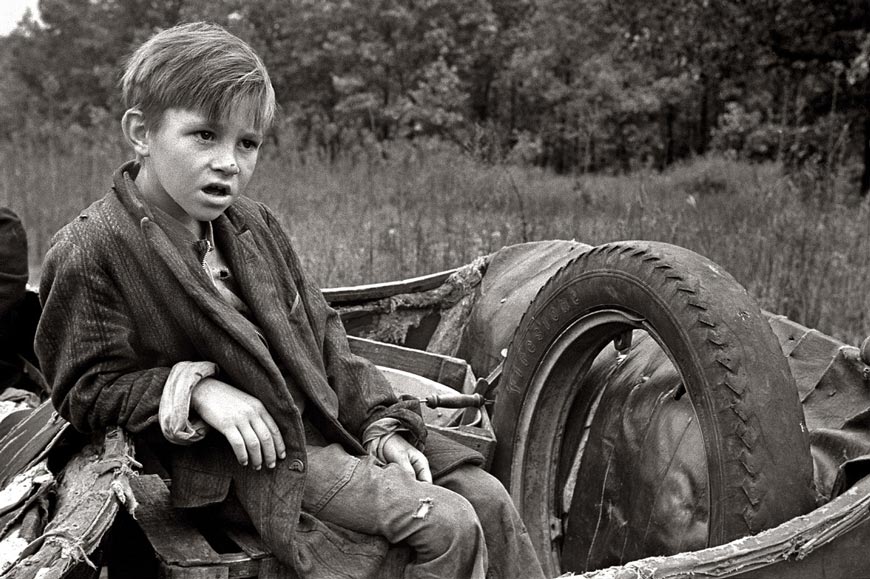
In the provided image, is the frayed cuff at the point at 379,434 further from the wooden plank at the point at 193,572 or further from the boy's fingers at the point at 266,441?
the wooden plank at the point at 193,572

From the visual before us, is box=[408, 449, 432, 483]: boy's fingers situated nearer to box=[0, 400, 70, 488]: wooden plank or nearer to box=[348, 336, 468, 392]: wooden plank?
box=[0, 400, 70, 488]: wooden plank

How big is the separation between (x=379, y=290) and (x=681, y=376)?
1.76m

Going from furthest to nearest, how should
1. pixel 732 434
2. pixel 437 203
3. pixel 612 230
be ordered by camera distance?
pixel 437 203
pixel 612 230
pixel 732 434

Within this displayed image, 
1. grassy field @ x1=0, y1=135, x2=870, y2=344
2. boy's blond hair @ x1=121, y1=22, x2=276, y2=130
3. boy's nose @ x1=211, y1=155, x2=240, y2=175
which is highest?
boy's blond hair @ x1=121, y1=22, x2=276, y2=130

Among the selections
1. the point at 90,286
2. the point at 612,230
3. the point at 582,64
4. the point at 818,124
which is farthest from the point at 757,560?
the point at 582,64

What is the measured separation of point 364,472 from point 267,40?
66.6 feet

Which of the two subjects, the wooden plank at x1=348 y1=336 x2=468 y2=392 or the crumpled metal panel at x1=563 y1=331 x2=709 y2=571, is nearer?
the crumpled metal panel at x1=563 y1=331 x2=709 y2=571

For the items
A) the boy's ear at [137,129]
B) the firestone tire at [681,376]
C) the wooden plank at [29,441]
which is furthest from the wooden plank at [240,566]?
the firestone tire at [681,376]

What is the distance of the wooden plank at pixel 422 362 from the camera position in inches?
125

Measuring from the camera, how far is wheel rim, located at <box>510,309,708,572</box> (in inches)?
104

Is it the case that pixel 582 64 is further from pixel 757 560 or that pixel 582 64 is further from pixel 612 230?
pixel 757 560

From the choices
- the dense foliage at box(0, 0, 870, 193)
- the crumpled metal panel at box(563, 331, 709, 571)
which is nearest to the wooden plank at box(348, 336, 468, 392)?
the crumpled metal panel at box(563, 331, 709, 571)

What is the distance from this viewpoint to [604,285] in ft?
7.67

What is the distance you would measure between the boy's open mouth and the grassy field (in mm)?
3549
